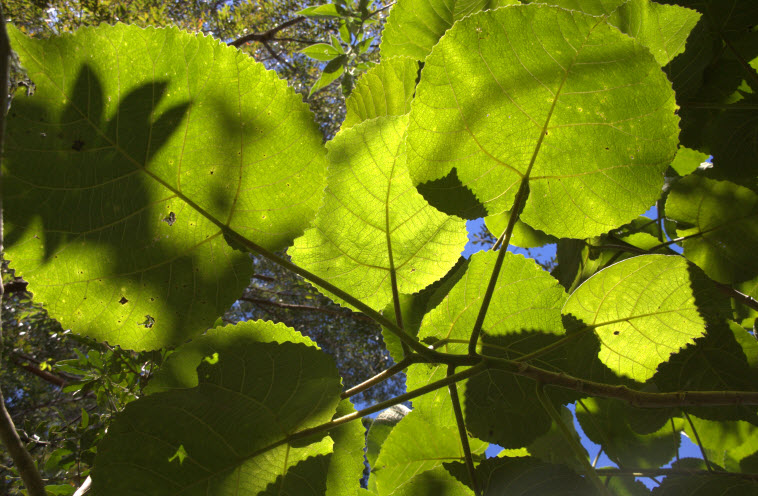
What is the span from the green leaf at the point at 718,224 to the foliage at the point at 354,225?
1.17 ft

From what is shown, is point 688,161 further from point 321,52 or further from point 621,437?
point 321,52

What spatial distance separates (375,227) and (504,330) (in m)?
0.26

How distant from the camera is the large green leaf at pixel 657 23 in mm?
839

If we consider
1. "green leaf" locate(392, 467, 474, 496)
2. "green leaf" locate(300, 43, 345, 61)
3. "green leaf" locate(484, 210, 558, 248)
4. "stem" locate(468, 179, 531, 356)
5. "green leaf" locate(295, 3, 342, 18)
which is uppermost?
"green leaf" locate(295, 3, 342, 18)

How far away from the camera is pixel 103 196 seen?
2.22ft

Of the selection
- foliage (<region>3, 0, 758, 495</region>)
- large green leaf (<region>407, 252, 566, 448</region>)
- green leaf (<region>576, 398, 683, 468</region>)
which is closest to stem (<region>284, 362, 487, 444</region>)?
foliage (<region>3, 0, 758, 495</region>)

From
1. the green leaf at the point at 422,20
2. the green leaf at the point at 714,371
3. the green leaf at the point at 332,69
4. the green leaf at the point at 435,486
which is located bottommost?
the green leaf at the point at 435,486

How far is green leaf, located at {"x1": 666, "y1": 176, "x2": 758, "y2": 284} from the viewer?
1.15m

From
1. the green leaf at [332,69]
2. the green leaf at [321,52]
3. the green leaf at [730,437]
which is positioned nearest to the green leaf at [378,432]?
the green leaf at [730,437]

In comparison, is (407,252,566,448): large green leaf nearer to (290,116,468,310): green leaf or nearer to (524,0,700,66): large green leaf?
(290,116,468,310): green leaf

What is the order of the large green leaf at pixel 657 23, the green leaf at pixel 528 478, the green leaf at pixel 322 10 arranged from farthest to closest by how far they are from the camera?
1. the green leaf at pixel 322 10
2. the large green leaf at pixel 657 23
3. the green leaf at pixel 528 478

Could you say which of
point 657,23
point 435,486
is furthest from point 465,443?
point 657,23

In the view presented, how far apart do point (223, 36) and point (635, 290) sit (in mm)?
4630

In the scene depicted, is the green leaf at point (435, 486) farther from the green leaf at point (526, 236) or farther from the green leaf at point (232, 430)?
the green leaf at point (526, 236)
